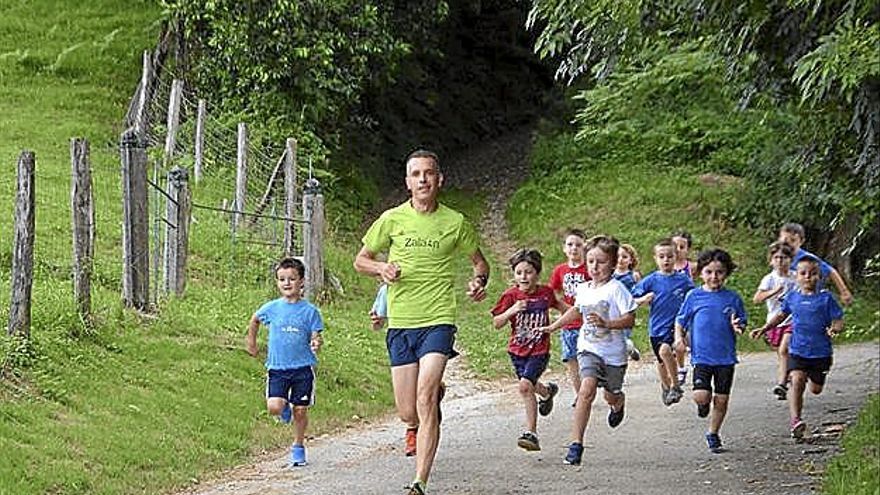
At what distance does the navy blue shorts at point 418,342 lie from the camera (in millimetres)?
8711

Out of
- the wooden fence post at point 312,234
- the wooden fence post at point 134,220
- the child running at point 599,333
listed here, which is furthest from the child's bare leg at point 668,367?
the wooden fence post at point 312,234

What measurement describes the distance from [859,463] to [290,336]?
4023 millimetres

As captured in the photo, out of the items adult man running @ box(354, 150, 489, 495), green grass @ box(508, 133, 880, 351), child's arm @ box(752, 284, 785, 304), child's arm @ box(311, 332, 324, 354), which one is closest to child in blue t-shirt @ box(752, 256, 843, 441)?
child's arm @ box(752, 284, 785, 304)

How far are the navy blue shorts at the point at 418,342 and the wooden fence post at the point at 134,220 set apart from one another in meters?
5.17

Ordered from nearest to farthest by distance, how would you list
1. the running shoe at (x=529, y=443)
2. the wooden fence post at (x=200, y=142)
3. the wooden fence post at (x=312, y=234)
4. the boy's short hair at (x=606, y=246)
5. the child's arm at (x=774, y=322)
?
the running shoe at (x=529, y=443)
the boy's short hair at (x=606, y=246)
the child's arm at (x=774, y=322)
the wooden fence post at (x=312, y=234)
the wooden fence post at (x=200, y=142)

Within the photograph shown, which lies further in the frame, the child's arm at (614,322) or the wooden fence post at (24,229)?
the wooden fence post at (24,229)

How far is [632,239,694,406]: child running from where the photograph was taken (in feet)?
40.9

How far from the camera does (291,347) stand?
10.4 metres

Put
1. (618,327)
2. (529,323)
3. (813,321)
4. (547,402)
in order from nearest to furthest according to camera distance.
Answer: (618,327)
(529,323)
(813,321)
(547,402)

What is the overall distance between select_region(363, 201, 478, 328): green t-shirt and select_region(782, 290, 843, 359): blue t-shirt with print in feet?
11.2

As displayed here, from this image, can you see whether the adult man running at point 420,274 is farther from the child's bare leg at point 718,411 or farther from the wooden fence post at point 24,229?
the wooden fence post at point 24,229

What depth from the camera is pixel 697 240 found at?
26.1 metres

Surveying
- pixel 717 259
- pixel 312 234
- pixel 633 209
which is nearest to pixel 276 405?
pixel 717 259

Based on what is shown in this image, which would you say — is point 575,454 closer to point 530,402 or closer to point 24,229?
point 530,402
